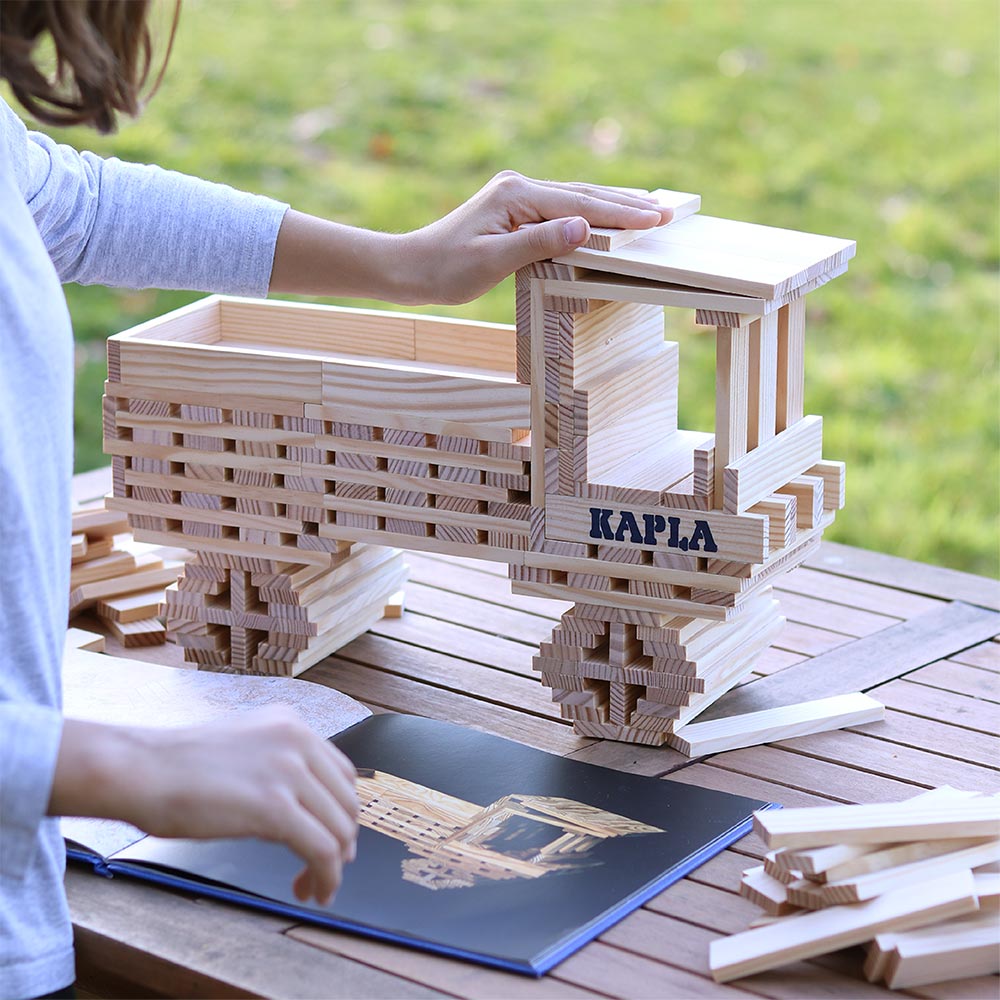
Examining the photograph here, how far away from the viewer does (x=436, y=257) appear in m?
1.58

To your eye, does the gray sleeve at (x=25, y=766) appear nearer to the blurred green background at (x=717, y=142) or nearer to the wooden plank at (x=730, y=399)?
the wooden plank at (x=730, y=399)

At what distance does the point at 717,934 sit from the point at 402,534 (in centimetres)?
57

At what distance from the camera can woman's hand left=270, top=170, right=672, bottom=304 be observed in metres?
1.50

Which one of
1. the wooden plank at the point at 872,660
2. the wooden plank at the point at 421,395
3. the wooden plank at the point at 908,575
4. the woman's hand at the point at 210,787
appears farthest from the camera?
the wooden plank at the point at 908,575

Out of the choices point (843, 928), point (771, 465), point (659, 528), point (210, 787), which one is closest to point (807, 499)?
point (771, 465)

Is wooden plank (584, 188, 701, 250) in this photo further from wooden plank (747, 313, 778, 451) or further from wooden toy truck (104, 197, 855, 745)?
wooden plank (747, 313, 778, 451)

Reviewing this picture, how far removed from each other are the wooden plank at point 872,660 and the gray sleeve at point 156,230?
0.69 m

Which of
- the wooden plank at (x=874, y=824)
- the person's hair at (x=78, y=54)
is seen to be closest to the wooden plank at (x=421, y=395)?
the person's hair at (x=78, y=54)

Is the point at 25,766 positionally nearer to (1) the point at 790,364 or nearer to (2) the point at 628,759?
(2) the point at 628,759

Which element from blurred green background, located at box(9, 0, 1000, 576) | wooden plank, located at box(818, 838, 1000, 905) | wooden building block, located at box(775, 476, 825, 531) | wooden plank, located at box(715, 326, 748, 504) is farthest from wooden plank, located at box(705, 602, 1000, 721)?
blurred green background, located at box(9, 0, 1000, 576)

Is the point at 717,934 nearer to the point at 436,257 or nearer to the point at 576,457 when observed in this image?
the point at 576,457

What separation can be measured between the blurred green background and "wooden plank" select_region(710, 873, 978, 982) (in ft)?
6.73

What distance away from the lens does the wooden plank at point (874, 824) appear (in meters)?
1.23

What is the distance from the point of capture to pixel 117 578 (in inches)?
78.2
